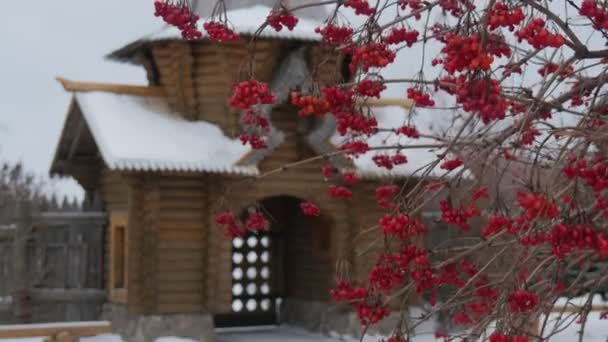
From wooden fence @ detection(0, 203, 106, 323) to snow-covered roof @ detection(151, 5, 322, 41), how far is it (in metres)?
2.86

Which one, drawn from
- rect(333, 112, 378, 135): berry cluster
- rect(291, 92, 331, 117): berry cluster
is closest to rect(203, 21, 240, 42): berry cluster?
rect(291, 92, 331, 117): berry cluster

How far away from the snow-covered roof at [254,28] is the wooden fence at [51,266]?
9.38 feet

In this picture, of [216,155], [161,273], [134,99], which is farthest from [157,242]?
[134,99]

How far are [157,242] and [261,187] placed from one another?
5.27 ft

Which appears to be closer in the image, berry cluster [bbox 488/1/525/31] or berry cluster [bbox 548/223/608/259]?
berry cluster [bbox 548/223/608/259]

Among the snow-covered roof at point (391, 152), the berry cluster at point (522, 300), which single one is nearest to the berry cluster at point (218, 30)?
the berry cluster at point (522, 300)

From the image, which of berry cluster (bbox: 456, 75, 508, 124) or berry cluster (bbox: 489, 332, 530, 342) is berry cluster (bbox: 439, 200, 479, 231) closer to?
berry cluster (bbox: 489, 332, 530, 342)

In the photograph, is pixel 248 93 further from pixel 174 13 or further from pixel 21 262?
pixel 21 262

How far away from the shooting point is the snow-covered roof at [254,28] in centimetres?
1333

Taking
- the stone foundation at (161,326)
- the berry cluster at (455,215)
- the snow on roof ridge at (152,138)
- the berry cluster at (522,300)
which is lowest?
the stone foundation at (161,326)

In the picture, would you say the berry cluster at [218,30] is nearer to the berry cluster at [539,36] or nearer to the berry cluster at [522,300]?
the berry cluster at [539,36]

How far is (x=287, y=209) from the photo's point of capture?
644 inches

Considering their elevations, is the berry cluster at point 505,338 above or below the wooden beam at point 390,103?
below

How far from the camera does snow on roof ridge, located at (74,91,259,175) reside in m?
12.5
